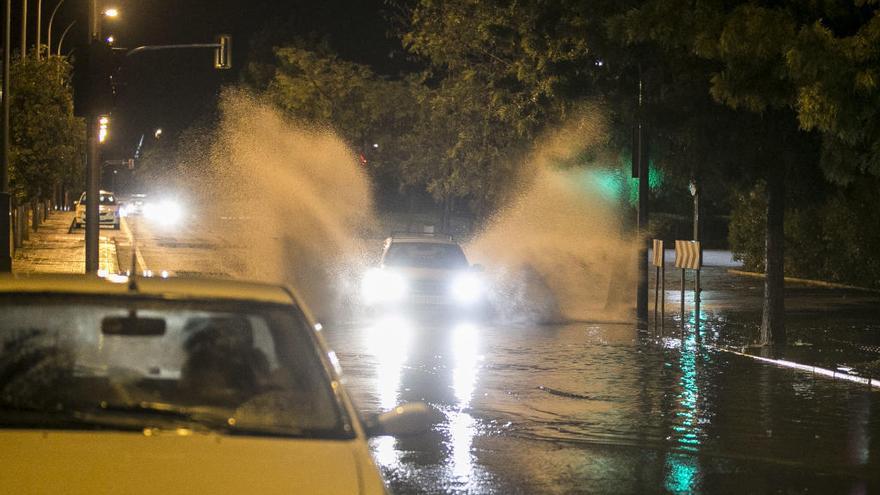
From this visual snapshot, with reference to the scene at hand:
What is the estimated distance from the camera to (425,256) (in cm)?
2414

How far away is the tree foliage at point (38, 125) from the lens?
117ft

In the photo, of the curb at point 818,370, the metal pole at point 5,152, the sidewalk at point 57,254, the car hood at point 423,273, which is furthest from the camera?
the sidewalk at point 57,254

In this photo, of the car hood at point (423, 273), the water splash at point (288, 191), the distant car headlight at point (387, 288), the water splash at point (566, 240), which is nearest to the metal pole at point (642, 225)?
the water splash at point (566, 240)

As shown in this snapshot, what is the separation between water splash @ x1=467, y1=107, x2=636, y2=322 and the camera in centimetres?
2606

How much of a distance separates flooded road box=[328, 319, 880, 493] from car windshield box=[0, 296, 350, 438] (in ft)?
15.1

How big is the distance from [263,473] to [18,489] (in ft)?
2.42

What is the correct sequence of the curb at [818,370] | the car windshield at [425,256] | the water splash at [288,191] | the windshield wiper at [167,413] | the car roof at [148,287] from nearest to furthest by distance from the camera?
the windshield wiper at [167,413]
the car roof at [148,287]
the curb at [818,370]
the car windshield at [425,256]
the water splash at [288,191]

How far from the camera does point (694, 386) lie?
15938 millimetres

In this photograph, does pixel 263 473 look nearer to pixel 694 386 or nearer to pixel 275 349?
pixel 275 349

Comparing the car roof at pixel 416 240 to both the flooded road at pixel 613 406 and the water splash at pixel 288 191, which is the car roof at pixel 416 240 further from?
the water splash at pixel 288 191

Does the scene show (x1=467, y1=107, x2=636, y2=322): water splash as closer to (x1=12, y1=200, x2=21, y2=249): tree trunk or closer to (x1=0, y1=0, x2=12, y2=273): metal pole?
(x1=0, y1=0, x2=12, y2=273): metal pole

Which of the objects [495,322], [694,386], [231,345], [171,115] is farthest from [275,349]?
[171,115]

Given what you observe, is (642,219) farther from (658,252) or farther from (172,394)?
(172,394)

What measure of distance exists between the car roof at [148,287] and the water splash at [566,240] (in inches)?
726
